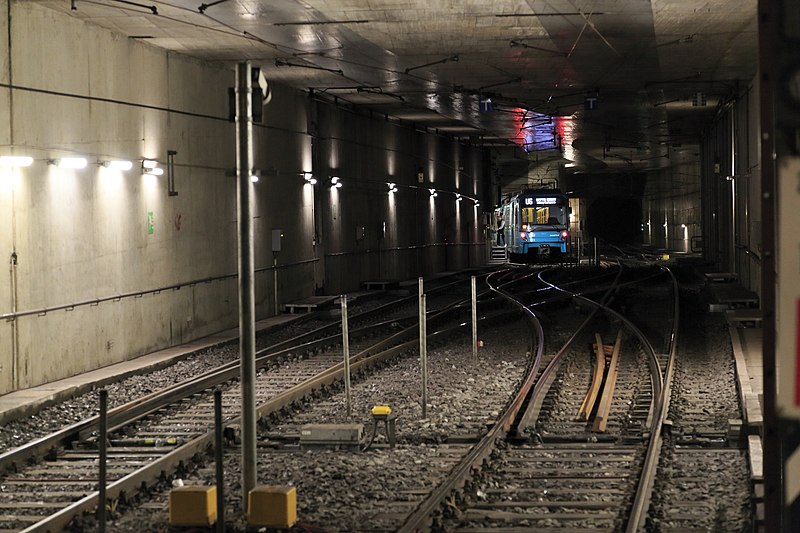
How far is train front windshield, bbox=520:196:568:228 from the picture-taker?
1885 inches

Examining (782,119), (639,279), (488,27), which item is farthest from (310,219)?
(782,119)

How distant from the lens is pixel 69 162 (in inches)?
611

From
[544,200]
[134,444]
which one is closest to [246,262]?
[134,444]

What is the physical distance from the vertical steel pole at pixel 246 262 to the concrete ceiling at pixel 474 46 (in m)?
8.47

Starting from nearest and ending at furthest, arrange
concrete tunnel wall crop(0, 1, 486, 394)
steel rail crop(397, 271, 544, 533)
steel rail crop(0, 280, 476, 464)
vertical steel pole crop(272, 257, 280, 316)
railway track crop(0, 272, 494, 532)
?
steel rail crop(397, 271, 544, 533) < railway track crop(0, 272, 494, 532) < steel rail crop(0, 280, 476, 464) < concrete tunnel wall crop(0, 1, 486, 394) < vertical steel pole crop(272, 257, 280, 316)

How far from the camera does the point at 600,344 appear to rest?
64.0 ft

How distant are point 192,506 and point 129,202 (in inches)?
431

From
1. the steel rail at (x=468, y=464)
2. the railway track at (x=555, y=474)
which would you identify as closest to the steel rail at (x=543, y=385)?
the railway track at (x=555, y=474)

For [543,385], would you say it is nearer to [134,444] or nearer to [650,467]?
[650,467]

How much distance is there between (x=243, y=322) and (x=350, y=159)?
2459 cm

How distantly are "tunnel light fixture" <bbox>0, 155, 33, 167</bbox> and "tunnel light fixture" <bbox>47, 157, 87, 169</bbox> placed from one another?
2.21 ft

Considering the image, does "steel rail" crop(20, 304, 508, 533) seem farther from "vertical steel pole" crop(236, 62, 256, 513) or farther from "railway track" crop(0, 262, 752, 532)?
"vertical steel pole" crop(236, 62, 256, 513)

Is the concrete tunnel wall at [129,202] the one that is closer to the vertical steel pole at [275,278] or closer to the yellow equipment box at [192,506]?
the vertical steel pole at [275,278]

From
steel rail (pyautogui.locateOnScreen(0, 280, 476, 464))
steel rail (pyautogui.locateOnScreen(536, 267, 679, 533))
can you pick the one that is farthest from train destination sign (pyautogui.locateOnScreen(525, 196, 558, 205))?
steel rail (pyautogui.locateOnScreen(536, 267, 679, 533))
